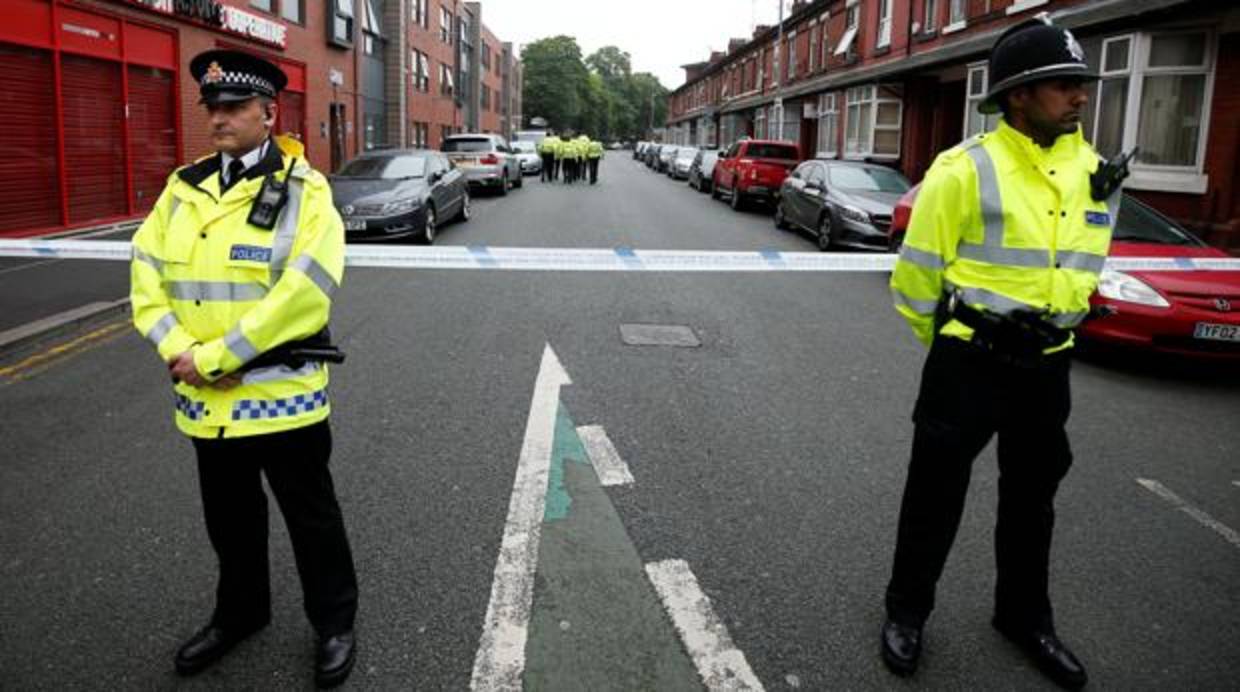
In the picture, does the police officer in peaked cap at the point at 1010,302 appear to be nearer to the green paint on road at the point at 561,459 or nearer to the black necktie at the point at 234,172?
the green paint on road at the point at 561,459

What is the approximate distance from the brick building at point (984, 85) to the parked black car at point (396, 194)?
335 inches

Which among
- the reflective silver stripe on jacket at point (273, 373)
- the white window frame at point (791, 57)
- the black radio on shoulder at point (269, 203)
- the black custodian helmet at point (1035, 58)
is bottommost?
the reflective silver stripe on jacket at point (273, 373)

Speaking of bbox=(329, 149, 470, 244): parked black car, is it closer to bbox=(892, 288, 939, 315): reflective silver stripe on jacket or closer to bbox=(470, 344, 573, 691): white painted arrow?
bbox=(470, 344, 573, 691): white painted arrow

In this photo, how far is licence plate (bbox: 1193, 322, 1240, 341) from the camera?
274 inches

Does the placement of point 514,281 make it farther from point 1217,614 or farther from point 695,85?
point 695,85

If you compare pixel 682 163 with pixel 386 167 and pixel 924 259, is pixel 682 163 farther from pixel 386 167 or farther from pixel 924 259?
pixel 924 259

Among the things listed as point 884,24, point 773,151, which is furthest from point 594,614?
point 884,24

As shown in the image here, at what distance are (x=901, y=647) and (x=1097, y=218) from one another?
153 cm

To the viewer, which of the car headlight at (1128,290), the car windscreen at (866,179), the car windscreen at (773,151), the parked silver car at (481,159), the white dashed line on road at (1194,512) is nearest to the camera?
the white dashed line on road at (1194,512)

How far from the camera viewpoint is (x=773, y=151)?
75.8 ft

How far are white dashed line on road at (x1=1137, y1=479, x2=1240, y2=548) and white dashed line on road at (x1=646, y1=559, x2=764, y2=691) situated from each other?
251cm

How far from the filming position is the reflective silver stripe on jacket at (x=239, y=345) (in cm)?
269

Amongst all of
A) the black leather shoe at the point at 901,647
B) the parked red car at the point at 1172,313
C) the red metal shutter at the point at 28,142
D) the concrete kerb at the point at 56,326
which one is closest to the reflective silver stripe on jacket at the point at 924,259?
the black leather shoe at the point at 901,647

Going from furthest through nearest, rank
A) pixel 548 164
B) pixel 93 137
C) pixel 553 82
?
1. pixel 553 82
2. pixel 548 164
3. pixel 93 137
